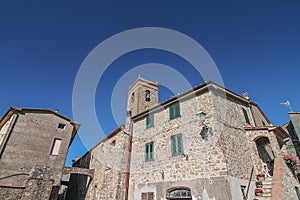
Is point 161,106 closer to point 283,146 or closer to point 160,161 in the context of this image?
point 160,161

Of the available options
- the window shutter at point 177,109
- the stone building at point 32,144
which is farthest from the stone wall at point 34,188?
the window shutter at point 177,109

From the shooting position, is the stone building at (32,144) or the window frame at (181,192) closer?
the window frame at (181,192)

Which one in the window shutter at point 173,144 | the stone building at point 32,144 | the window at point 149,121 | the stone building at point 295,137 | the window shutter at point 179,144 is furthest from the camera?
the stone building at point 295,137

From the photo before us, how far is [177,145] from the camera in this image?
37.0 ft

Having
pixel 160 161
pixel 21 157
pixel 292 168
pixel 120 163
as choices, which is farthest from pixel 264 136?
pixel 21 157

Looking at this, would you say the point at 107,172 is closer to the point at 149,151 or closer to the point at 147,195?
the point at 149,151

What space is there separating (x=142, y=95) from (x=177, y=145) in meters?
13.8

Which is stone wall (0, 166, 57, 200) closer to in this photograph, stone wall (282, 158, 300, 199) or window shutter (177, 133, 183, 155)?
window shutter (177, 133, 183, 155)

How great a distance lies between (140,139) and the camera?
14.5 m

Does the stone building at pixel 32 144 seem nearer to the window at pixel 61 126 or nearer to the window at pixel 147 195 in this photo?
the window at pixel 61 126

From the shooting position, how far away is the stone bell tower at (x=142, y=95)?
23.5 metres

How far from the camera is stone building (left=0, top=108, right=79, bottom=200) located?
1357 centimetres

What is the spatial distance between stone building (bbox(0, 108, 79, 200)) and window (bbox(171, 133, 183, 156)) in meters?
8.72

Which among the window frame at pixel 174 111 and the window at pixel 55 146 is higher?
the window frame at pixel 174 111
